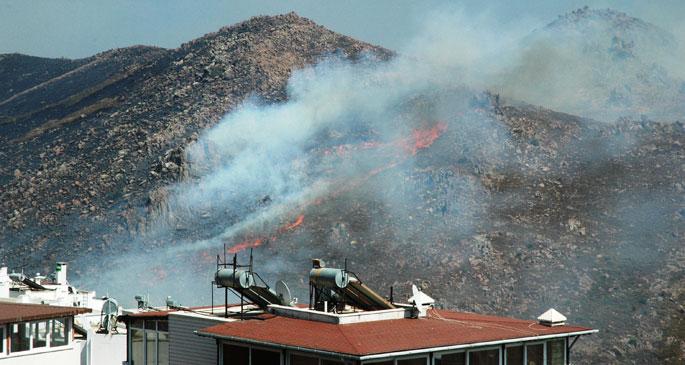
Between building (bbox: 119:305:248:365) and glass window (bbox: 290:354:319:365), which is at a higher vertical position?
building (bbox: 119:305:248:365)

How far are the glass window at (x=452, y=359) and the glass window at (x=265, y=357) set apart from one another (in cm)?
503

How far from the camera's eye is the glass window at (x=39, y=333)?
156ft

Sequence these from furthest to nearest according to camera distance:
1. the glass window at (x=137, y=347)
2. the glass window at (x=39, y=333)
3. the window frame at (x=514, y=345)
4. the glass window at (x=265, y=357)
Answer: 1. the glass window at (x=39, y=333)
2. the glass window at (x=137, y=347)
3. the window frame at (x=514, y=345)
4. the glass window at (x=265, y=357)

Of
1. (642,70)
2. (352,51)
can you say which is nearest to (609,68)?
(642,70)

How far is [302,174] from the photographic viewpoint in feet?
438

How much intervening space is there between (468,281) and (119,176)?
48.1m

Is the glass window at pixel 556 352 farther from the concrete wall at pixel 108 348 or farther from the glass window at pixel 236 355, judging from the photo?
the concrete wall at pixel 108 348

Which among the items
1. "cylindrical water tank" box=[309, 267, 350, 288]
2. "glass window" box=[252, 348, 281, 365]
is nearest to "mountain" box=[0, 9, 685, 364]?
"cylindrical water tank" box=[309, 267, 350, 288]

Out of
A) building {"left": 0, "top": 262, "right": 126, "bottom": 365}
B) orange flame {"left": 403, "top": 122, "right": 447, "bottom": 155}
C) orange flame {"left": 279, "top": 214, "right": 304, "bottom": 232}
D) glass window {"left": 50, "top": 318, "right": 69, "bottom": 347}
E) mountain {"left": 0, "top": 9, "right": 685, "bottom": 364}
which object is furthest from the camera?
orange flame {"left": 403, "top": 122, "right": 447, "bottom": 155}

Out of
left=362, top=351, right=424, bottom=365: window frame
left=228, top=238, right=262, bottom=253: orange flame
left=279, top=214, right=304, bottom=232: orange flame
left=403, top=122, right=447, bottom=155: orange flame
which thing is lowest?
left=362, top=351, right=424, bottom=365: window frame

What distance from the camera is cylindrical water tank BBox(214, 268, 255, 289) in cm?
4538

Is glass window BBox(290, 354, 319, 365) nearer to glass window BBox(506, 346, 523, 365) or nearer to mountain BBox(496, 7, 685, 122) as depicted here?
glass window BBox(506, 346, 523, 365)

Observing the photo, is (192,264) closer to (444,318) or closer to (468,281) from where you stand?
(468,281)

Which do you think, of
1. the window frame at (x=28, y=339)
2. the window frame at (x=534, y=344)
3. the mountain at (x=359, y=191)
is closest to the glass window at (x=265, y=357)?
the window frame at (x=534, y=344)
